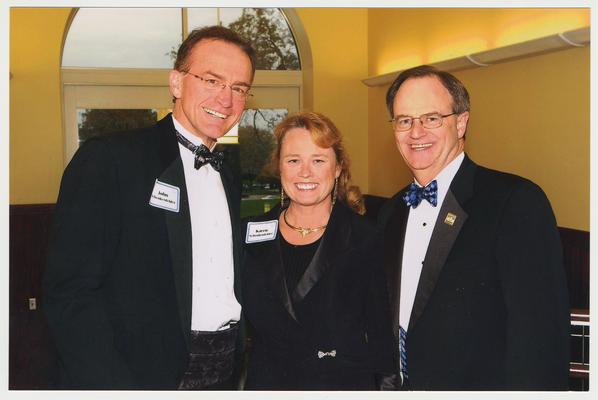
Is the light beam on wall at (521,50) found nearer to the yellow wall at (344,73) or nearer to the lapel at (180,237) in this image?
the yellow wall at (344,73)

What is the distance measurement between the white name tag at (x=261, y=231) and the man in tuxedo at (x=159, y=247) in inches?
2.8

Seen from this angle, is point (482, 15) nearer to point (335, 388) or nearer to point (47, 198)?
point (335, 388)

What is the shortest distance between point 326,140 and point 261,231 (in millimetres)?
388

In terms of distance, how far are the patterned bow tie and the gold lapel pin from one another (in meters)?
0.10

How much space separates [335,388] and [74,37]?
17.1 feet

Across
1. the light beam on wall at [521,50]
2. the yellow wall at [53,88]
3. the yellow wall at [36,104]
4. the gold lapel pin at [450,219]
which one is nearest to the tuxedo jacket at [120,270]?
the gold lapel pin at [450,219]

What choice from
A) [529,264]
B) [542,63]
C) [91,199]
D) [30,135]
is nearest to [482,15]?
[542,63]

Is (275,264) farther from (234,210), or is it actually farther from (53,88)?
(53,88)

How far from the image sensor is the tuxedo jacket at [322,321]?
1.97 metres

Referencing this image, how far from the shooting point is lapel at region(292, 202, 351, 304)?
199cm

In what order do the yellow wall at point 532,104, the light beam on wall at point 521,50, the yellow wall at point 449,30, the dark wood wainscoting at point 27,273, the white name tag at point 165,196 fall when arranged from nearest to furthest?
the white name tag at point 165,196
the light beam on wall at point 521,50
the yellow wall at point 532,104
the yellow wall at point 449,30
the dark wood wainscoting at point 27,273

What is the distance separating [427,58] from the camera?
178 inches

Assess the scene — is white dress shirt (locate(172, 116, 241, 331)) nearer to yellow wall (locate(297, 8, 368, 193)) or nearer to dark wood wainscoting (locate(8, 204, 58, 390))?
dark wood wainscoting (locate(8, 204, 58, 390))

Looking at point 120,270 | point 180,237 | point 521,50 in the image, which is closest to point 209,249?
point 180,237
